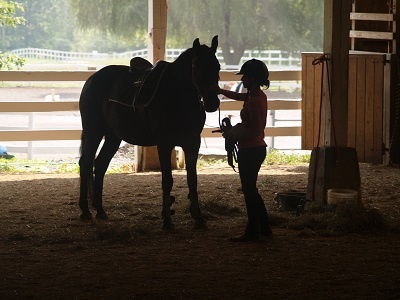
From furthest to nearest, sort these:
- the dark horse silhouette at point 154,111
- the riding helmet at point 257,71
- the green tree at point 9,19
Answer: the green tree at point 9,19 < the dark horse silhouette at point 154,111 < the riding helmet at point 257,71

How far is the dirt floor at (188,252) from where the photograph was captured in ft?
18.4

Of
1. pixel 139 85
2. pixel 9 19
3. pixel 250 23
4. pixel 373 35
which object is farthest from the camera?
pixel 250 23

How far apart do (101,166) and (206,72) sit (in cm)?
210

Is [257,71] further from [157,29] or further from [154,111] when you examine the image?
[157,29]

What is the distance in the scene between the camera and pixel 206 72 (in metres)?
7.53

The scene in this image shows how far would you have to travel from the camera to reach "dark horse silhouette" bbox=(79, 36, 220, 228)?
25.3 feet

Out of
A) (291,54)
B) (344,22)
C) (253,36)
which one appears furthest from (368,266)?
(291,54)

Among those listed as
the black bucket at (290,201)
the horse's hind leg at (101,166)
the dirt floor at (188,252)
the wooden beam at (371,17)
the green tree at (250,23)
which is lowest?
the dirt floor at (188,252)

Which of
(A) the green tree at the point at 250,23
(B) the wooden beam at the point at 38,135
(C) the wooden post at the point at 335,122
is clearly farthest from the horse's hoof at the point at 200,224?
(A) the green tree at the point at 250,23

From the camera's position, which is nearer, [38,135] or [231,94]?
[231,94]

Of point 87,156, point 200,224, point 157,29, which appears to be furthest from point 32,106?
point 200,224

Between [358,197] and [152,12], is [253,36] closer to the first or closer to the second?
[152,12]

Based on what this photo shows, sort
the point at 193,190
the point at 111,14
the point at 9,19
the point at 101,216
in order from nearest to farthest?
1. the point at 193,190
2. the point at 101,216
3. the point at 9,19
4. the point at 111,14

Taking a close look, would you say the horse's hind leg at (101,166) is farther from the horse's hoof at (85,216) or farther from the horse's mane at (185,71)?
the horse's mane at (185,71)
